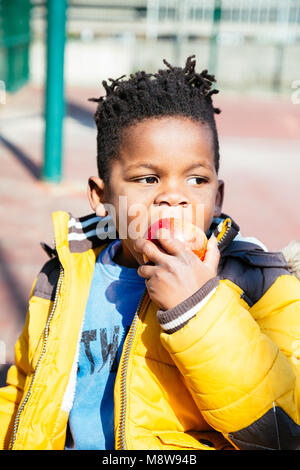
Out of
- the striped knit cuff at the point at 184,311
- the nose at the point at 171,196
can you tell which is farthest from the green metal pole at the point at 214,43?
the striped knit cuff at the point at 184,311

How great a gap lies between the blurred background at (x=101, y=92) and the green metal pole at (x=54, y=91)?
Result: 12mm

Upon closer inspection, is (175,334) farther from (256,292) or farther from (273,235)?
(273,235)

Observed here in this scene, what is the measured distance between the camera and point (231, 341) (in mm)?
1529

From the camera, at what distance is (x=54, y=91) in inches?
270

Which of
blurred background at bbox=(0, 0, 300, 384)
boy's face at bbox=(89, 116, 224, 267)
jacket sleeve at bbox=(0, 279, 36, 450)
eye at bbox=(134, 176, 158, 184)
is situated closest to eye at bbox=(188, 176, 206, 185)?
boy's face at bbox=(89, 116, 224, 267)

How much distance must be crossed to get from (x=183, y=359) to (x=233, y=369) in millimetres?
127

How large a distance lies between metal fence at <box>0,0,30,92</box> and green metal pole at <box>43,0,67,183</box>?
6.04 m

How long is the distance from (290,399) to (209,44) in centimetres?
1653

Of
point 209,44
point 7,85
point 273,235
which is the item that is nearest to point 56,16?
point 273,235

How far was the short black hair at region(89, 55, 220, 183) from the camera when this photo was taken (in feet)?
6.27

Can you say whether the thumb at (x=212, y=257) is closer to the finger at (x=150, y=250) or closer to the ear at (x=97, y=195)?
Answer: the finger at (x=150, y=250)

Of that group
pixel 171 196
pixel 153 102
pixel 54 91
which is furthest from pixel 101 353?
pixel 54 91

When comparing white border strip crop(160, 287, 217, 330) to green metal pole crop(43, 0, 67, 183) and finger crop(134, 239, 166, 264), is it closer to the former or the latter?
finger crop(134, 239, 166, 264)

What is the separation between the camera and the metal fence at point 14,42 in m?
12.7
